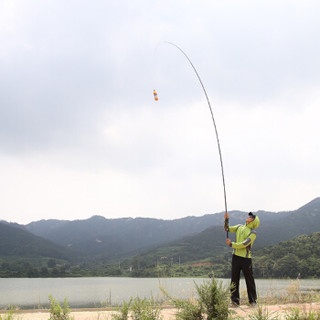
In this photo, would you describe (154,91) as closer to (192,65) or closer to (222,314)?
(192,65)

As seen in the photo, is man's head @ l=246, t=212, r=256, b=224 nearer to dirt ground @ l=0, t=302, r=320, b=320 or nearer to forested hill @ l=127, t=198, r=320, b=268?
dirt ground @ l=0, t=302, r=320, b=320

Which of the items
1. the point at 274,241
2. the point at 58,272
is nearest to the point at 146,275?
the point at 58,272

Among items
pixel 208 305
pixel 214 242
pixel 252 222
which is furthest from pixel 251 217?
pixel 214 242

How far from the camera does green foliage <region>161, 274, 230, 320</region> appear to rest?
535 cm

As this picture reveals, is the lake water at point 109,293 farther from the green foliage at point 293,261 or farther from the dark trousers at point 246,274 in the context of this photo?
the green foliage at point 293,261

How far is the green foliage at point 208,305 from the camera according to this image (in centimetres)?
535

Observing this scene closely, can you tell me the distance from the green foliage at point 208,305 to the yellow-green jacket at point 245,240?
2.82 meters

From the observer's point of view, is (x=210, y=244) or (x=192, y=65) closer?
(x=192, y=65)

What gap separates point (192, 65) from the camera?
1204 centimetres

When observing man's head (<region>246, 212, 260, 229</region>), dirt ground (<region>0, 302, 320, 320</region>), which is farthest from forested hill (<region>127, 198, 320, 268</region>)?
dirt ground (<region>0, 302, 320, 320</region>)

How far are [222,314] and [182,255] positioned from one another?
143 m

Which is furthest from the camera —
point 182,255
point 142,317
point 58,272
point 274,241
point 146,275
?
point 274,241

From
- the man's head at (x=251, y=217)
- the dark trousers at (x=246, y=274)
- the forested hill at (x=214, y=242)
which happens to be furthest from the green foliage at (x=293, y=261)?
the forested hill at (x=214, y=242)

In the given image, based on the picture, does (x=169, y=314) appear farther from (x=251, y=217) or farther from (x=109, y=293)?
(x=109, y=293)
